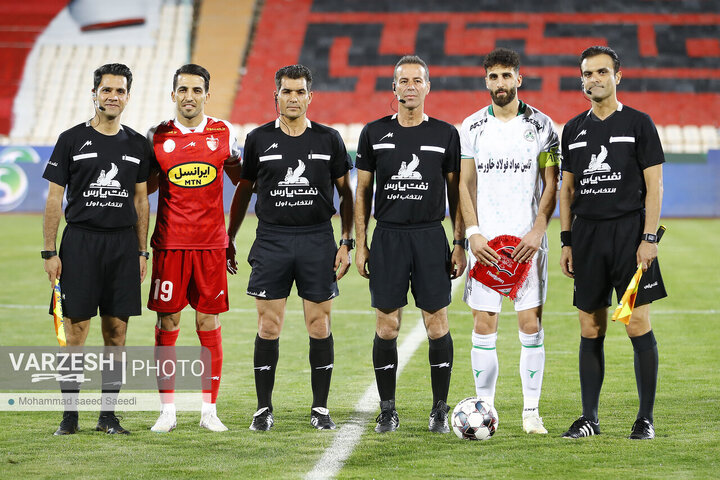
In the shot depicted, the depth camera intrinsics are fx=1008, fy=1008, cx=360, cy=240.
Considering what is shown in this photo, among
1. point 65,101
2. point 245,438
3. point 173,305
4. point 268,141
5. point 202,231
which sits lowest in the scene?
point 245,438

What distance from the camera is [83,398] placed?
666cm

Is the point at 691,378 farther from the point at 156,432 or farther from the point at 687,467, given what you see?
the point at 156,432

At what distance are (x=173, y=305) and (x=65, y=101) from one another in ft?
80.1

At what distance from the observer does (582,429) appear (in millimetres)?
5641

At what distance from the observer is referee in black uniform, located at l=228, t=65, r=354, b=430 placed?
19.4 feet

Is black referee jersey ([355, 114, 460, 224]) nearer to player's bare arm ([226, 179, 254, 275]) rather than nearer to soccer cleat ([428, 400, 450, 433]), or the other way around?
player's bare arm ([226, 179, 254, 275])

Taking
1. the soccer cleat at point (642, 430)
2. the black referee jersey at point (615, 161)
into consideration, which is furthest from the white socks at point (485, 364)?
the black referee jersey at point (615, 161)

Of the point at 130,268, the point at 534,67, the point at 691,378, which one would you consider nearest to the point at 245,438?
the point at 130,268

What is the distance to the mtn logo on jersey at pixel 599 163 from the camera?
18.5 ft

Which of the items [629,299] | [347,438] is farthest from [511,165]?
[347,438]

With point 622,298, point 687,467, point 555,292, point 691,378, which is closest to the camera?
point 687,467

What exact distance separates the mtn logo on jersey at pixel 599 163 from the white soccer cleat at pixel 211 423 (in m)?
2.56

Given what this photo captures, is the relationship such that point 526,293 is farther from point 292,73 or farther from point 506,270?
point 292,73

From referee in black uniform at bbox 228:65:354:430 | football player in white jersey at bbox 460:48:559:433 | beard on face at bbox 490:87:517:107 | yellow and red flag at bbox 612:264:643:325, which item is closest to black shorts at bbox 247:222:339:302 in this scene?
referee in black uniform at bbox 228:65:354:430
